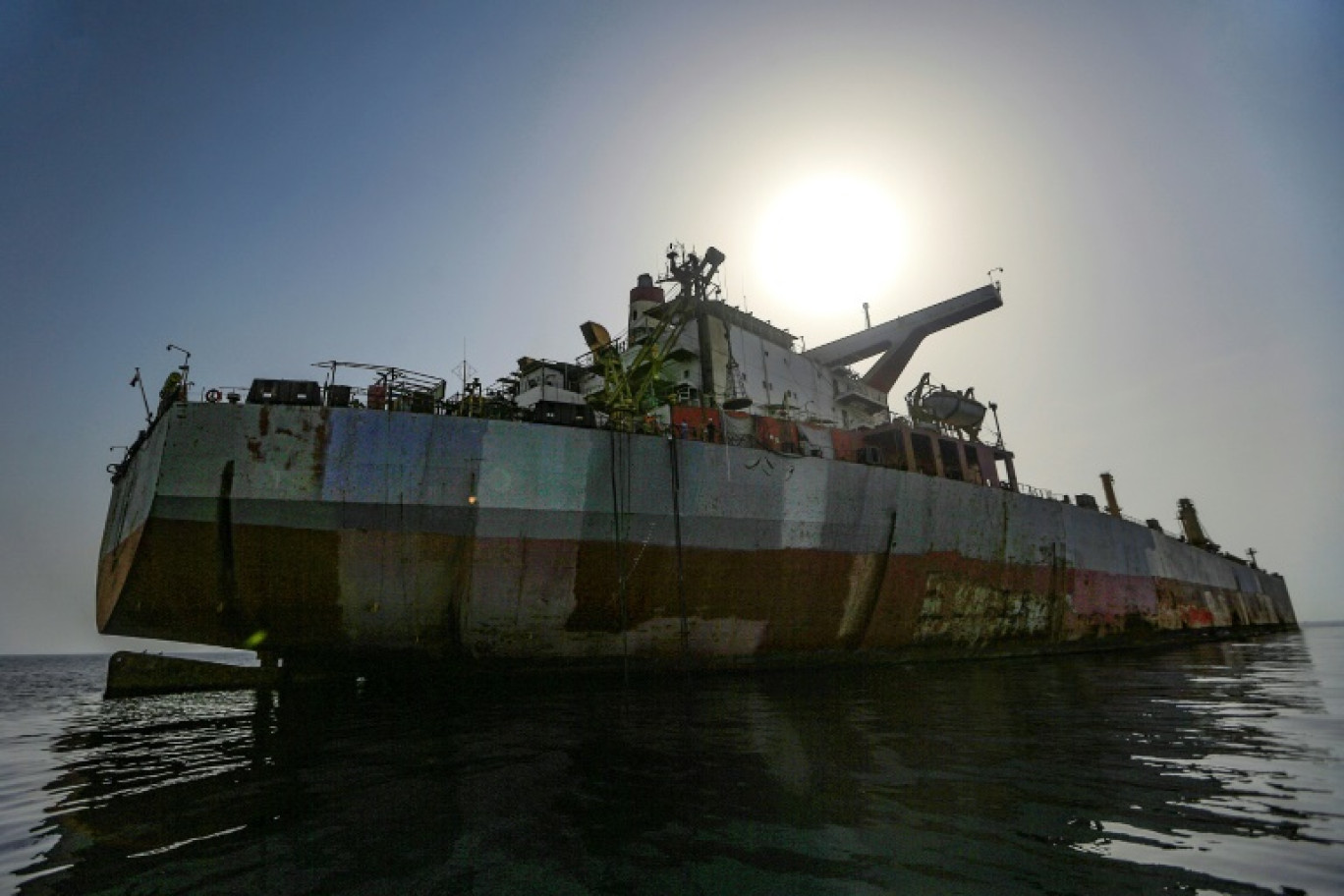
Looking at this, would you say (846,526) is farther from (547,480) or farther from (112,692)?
(112,692)

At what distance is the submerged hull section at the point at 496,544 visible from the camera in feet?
45.2

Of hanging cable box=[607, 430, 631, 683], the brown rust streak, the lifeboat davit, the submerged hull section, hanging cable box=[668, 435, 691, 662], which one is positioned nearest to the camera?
the submerged hull section

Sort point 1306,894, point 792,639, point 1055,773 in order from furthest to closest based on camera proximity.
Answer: point 792,639 < point 1055,773 < point 1306,894

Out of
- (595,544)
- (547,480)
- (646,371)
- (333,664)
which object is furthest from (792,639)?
(333,664)

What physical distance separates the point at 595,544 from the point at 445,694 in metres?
5.33

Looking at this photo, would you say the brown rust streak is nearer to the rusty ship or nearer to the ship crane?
the rusty ship

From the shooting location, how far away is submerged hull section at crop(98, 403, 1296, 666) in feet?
45.2

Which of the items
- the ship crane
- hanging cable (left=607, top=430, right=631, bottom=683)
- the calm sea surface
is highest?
the ship crane

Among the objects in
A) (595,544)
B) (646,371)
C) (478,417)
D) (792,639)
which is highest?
(646,371)

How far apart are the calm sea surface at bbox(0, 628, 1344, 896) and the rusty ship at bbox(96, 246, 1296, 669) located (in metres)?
3.73

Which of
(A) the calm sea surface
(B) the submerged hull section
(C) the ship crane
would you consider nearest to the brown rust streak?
(B) the submerged hull section

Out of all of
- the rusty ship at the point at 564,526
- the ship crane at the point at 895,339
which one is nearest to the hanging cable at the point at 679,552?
the rusty ship at the point at 564,526

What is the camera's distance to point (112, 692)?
18.8 metres

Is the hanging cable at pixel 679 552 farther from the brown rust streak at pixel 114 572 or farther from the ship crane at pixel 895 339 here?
the ship crane at pixel 895 339
